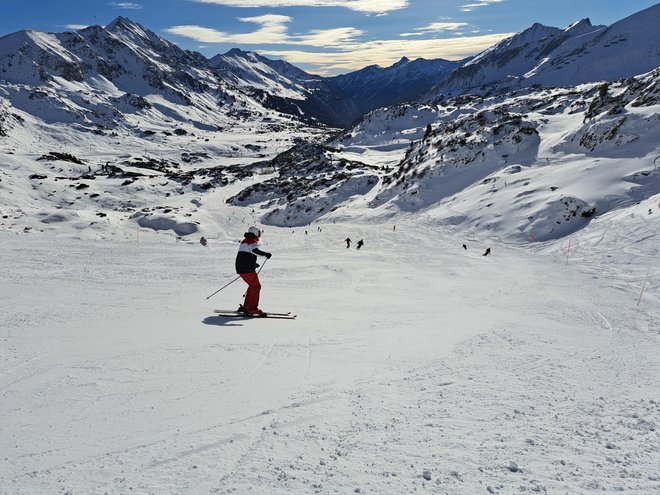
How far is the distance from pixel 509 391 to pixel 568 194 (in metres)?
26.4

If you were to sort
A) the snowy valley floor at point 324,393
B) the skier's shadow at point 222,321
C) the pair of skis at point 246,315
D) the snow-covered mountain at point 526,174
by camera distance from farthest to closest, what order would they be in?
the snow-covered mountain at point 526,174 → the pair of skis at point 246,315 → the skier's shadow at point 222,321 → the snowy valley floor at point 324,393

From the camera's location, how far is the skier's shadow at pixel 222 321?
943 cm

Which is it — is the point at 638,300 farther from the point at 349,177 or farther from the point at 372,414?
the point at 349,177

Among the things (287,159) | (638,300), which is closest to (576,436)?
(638,300)

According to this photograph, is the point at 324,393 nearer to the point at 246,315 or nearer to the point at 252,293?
the point at 246,315

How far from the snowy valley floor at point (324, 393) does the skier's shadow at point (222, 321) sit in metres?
0.10

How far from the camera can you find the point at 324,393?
5930mm

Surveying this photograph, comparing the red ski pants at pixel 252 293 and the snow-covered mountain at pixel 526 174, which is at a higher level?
the snow-covered mountain at pixel 526 174

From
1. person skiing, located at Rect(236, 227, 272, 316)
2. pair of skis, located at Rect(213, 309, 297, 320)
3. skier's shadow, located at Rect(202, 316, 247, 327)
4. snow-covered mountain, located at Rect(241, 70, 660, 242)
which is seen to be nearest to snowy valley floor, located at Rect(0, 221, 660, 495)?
skier's shadow, located at Rect(202, 316, 247, 327)

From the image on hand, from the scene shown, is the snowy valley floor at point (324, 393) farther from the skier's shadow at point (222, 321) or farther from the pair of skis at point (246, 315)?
the pair of skis at point (246, 315)

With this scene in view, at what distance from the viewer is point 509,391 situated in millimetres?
6082

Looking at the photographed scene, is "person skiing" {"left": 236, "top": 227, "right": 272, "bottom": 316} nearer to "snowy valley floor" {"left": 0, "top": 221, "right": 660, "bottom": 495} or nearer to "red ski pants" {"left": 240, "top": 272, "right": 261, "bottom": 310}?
"red ski pants" {"left": 240, "top": 272, "right": 261, "bottom": 310}

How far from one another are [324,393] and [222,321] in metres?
4.55

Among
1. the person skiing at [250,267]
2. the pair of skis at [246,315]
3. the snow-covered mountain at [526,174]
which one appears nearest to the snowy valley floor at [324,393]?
the pair of skis at [246,315]
